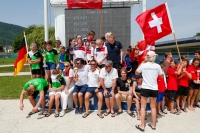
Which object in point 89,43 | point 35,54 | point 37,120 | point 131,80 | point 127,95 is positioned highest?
point 89,43

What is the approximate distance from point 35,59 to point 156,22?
368 centimetres

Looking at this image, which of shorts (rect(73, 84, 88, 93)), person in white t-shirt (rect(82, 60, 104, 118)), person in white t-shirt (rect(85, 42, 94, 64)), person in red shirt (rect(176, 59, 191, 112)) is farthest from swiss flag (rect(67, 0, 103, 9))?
person in red shirt (rect(176, 59, 191, 112))

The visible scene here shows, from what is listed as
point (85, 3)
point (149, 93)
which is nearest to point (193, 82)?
point (149, 93)

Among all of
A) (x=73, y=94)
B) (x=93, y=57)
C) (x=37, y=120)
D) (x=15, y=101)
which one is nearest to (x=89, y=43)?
(x=93, y=57)

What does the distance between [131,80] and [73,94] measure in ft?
A: 5.23

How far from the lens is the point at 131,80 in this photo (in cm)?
440

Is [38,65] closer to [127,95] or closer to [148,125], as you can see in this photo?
[127,95]

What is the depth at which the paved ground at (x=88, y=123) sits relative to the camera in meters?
3.46

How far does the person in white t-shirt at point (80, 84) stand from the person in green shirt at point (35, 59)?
4.45 ft

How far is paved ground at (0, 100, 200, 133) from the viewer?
3.46 m

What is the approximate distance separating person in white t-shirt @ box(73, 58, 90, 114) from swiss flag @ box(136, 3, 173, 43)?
1.97 m

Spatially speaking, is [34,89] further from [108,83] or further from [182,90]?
[182,90]

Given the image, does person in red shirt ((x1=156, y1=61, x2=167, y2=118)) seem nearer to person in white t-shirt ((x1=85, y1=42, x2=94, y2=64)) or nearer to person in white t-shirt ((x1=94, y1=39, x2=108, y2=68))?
person in white t-shirt ((x1=94, y1=39, x2=108, y2=68))

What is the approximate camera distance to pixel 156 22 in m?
4.52
